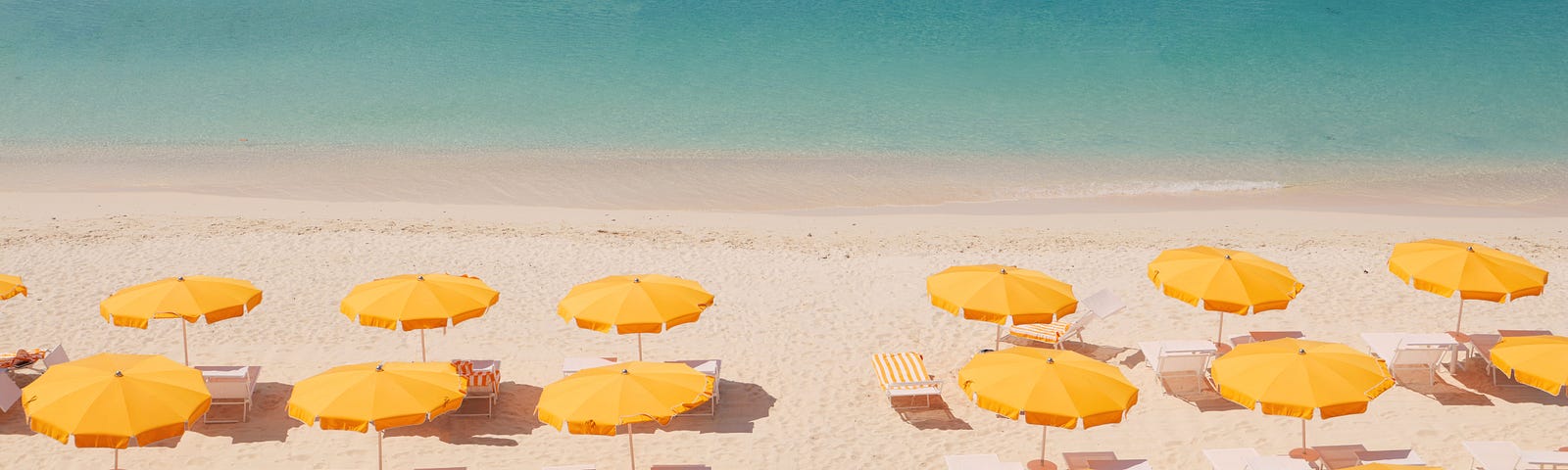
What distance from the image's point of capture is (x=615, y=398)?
27.9 ft

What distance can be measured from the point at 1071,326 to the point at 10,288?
10474 mm

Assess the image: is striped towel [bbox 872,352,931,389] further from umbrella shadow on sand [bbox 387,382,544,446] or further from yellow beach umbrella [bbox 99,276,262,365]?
yellow beach umbrella [bbox 99,276,262,365]

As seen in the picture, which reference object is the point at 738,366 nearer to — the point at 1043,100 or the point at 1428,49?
the point at 1043,100

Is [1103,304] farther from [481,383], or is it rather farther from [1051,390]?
[481,383]

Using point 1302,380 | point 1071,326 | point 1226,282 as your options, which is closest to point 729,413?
point 1071,326

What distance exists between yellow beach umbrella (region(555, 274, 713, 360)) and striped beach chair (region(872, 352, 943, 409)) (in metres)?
1.81

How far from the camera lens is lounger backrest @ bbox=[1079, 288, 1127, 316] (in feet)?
41.7

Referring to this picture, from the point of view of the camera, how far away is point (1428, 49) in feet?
135

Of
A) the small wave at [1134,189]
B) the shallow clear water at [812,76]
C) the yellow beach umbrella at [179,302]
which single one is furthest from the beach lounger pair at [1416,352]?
the shallow clear water at [812,76]

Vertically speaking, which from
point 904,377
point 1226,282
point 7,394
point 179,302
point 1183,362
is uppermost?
point 1226,282

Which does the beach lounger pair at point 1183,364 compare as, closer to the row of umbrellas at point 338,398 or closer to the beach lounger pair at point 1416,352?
the beach lounger pair at point 1416,352

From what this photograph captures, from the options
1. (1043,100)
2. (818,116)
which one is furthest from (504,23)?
(1043,100)

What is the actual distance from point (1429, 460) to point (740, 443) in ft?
18.8

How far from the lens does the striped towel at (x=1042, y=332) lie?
12.4 metres
